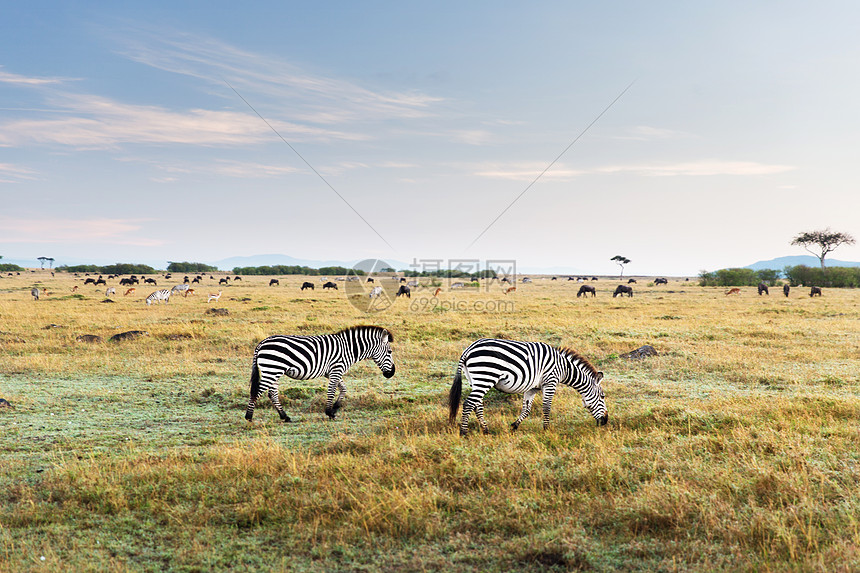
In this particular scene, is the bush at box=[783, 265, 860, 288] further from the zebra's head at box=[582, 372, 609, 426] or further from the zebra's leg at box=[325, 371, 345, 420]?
the zebra's leg at box=[325, 371, 345, 420]

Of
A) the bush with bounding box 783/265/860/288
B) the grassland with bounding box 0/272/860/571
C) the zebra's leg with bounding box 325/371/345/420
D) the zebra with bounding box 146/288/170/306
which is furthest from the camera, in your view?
the bush with bounding box 783/265/860/288

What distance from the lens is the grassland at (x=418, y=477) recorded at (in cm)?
541

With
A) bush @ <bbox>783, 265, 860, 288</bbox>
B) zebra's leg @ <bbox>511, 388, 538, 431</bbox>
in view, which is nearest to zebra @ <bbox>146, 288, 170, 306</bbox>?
zebra's leg @ <bbox>511, 388, 538, 431</bbox>

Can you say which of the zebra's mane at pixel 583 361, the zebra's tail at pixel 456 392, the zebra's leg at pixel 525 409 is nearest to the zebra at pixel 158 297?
the zebra's tail at pixel 456 392

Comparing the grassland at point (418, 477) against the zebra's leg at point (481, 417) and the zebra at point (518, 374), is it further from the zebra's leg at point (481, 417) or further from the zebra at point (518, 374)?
the zebra at point (518, 374)

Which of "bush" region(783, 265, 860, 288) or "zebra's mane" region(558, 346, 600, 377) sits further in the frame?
"bush" region(783, 265, 860, 288)

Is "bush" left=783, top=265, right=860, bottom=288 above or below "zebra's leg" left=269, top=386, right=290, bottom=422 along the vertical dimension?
above

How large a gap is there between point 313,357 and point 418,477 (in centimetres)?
477

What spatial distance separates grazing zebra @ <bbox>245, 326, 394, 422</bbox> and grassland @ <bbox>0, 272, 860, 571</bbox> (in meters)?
0.63

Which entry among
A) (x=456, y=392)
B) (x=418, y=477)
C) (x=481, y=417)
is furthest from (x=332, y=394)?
(x=418, y=477)

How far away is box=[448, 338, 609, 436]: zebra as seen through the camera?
9414mm

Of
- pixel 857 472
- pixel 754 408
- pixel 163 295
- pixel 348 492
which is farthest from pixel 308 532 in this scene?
pixel 163 295

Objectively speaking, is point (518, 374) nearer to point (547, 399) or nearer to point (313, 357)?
point (547, 399)

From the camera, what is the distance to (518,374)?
9.48m
